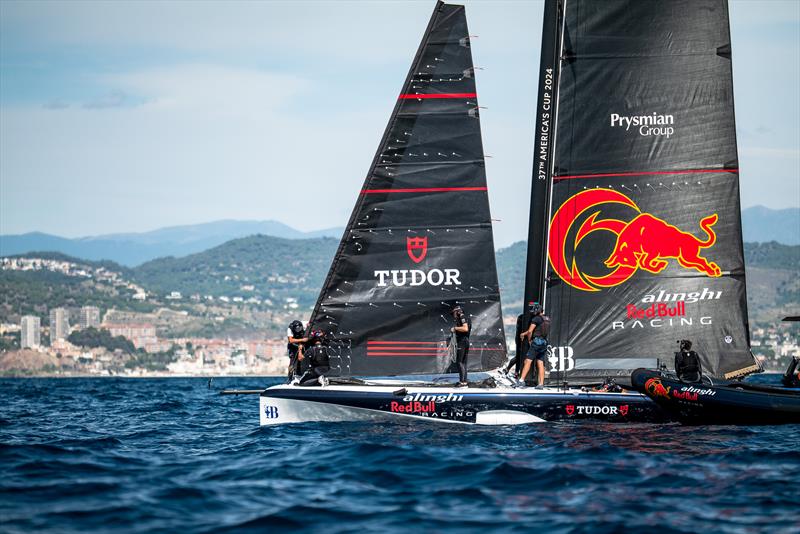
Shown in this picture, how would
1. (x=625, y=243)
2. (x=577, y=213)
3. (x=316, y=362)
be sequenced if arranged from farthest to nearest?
(x=625, y=243) < (x=577, y=213) < (x=316, y=362)

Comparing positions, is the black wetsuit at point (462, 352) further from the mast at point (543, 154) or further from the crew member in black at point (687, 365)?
the crew member in black at point (687, 365)

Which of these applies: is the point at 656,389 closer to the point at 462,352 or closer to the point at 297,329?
the point at 462,352

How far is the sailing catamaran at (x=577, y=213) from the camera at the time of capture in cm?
2261

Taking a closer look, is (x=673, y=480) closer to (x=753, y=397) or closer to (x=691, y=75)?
(x=753, y=397)

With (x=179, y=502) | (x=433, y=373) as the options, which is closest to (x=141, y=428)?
(x=433, y=373)

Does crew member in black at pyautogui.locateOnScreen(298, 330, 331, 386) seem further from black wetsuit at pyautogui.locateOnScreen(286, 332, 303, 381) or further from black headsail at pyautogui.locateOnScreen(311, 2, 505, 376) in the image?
black headsail at pyautogui.locateOnScreen(311, 2, 505, 376)

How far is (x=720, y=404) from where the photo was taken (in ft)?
70.2

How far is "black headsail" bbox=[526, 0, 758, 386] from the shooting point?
22750 mm

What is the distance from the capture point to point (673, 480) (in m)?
15.9

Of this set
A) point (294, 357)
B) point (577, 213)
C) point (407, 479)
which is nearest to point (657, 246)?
point (577, 213)

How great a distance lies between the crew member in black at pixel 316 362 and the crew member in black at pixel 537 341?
12.6 ft

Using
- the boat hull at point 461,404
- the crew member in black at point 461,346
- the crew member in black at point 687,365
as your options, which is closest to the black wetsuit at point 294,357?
the boat hull at point 461,404

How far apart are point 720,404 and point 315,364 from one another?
7750mm

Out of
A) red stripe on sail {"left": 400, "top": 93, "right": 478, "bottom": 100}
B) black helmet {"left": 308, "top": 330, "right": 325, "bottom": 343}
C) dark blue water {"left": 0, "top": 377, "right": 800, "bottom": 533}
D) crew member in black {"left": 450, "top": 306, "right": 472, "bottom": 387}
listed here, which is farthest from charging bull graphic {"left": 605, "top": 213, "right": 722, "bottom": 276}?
black helmet {"left": 308, "top": 330, "right": 325, "bottom": 343}
